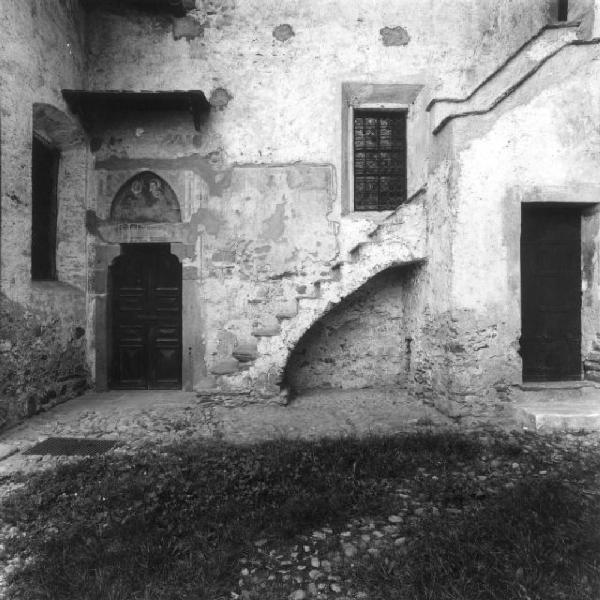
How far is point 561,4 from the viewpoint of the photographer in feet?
23.3

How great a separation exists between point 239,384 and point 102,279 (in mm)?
2842

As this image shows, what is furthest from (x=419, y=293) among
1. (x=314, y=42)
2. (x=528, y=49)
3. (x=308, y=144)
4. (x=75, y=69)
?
(x=75, y=69)

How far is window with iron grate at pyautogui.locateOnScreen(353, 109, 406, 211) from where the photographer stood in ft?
24.0

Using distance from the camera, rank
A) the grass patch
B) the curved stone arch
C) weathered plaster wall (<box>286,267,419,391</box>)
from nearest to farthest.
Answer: the grass patch < the curved stone arch < weathered plaster wall (<box>286,267,419,391</box>)

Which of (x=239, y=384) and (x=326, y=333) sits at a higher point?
(x=326, y=333)

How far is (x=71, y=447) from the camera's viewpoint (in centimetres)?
472

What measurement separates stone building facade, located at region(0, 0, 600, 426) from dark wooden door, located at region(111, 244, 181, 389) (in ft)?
0.08

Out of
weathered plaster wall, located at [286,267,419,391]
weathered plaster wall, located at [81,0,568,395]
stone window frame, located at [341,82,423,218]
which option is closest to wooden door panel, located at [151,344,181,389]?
weathered plaster wall, located at [81,0,568,395]

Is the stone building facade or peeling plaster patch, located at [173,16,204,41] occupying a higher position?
peeling plaster patch, located at [173,16,204,41]

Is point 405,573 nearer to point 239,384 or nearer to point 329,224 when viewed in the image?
point 239,384

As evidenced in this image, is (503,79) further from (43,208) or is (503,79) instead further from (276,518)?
(43,208)

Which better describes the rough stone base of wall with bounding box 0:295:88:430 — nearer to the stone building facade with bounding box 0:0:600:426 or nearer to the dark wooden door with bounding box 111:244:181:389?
the stone building facade with bounding box 0:0:600:426

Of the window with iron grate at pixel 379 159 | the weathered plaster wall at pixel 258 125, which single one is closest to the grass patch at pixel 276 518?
the weathered plaster wall at pixel 258 125

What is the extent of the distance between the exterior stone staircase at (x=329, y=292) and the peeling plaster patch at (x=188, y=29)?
13.9 feet
